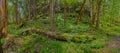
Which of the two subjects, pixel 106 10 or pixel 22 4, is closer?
pixel 106 10

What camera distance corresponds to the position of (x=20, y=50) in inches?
461

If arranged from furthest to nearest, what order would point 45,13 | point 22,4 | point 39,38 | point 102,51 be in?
point 22,4 → point 45,13 → point 39,38 → point 102,51

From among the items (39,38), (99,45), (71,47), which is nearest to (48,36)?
(39,38)

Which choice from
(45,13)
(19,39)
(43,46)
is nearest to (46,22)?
(45,13)

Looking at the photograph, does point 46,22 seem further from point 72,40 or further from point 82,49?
point 82,49

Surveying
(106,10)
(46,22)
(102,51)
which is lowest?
(102,51)

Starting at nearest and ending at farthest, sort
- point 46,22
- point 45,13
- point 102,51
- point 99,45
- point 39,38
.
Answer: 1. point 102,51
2. point 99,45
3. point 39,38
4. point 46,22
5. point 45,13

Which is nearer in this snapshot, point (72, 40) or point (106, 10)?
point (72, 40)

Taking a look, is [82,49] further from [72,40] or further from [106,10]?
[106,10]

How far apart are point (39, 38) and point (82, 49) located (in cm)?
318

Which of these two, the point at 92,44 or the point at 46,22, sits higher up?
the point at 46,22

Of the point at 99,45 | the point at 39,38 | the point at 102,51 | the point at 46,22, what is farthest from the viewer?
the point at 46,22

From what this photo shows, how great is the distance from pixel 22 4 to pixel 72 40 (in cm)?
2305

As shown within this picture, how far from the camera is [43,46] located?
11.8m
